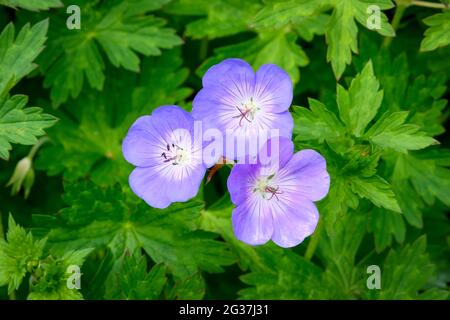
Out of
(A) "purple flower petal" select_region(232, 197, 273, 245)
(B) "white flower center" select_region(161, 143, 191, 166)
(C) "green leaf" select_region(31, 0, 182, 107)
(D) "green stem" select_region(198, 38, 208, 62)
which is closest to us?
(A) "purple flower petal" select_region(232, 197, 273, 245)

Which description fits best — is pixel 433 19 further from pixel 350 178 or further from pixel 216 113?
pixel 216 113

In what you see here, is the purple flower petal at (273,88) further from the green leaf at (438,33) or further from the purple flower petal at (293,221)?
the green leaf at (438,33)

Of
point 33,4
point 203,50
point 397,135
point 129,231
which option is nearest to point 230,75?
point 397,135

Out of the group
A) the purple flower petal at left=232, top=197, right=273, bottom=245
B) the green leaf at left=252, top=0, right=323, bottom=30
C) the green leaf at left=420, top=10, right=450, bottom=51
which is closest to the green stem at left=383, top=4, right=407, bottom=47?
the green leaf at left=420, top=10, right=450, bottom=51

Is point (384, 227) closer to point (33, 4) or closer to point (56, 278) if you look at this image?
point (56, 278)

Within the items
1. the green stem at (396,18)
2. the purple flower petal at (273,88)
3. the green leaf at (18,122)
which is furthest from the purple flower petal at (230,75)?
the green stem at (396,18)

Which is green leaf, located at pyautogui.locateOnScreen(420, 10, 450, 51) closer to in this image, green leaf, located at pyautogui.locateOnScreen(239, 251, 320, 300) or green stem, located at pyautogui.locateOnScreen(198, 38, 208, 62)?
green leaf, located at pyautogui.locateOnScreen(239, 251, 320, 300)

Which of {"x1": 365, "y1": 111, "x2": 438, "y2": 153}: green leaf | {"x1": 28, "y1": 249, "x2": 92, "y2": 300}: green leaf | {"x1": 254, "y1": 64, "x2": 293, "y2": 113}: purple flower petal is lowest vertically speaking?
{"x1": 28, "y1": 249, "x2": 92, "y2": 300}: green leaf
